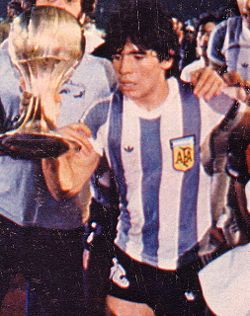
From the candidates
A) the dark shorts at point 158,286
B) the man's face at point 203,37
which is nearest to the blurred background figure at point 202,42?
the man's face at point 203,37

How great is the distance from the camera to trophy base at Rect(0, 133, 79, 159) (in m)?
1.41

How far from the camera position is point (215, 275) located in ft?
5.26

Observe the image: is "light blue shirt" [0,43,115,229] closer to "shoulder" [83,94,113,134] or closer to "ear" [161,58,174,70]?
"shoulder" [83,94,113,134]

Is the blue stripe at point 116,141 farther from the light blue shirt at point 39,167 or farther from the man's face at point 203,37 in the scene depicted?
the man's face at point 203,37

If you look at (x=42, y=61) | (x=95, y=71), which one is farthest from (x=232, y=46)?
(x=42, y=61)

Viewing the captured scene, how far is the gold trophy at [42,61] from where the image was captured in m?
1.40

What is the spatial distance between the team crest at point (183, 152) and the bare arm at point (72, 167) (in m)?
0.19

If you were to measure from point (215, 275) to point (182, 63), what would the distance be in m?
0.53

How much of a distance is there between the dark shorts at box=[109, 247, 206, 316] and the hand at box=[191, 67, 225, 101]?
444 millimetres

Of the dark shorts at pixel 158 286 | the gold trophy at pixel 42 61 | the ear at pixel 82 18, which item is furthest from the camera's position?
the dark shorts at pixel 158 286

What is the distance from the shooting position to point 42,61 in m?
1.40

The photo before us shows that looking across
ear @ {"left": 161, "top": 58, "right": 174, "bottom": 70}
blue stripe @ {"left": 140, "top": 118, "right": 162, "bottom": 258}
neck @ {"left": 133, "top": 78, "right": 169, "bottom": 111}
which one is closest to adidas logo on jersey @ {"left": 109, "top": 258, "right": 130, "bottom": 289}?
blue stripe @ {"left": 140, "top": 118, "right": 162, "bottom": 258}

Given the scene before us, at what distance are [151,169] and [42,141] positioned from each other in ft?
1.01

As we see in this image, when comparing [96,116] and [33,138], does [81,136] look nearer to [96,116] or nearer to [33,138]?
[96,116]
